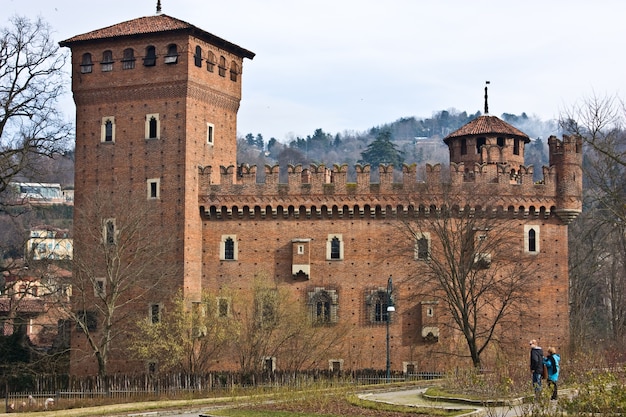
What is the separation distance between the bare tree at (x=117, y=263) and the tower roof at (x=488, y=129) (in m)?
16.2

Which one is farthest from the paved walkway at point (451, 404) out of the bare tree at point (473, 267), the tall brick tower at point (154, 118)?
the tall brick tower at point (154, 118)

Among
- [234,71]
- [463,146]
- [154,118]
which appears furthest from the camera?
[463,146]

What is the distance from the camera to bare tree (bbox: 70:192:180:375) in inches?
1602

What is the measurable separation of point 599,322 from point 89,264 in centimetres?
4441

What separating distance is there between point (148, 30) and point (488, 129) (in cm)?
1730

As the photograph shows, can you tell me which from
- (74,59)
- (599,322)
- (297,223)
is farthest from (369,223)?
(599,322)

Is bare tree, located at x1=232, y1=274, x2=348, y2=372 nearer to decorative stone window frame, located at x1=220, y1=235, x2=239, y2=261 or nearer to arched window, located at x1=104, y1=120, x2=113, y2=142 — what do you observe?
decorative stone window frame, located at x1=220, y1=235, x2=239, y2=261

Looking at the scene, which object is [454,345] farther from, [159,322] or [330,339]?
[159,322]

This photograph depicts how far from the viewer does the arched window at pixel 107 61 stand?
1710 inches

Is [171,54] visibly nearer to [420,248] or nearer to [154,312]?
[154,312]

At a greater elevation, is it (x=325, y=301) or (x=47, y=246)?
(x=47, y=246)

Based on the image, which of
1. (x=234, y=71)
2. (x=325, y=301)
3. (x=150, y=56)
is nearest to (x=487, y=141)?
(x=325, y=301)

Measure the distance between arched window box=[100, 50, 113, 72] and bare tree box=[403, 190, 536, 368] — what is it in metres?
15.5

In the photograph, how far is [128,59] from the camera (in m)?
43.2
